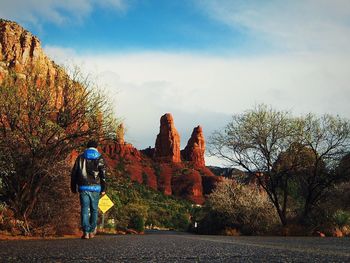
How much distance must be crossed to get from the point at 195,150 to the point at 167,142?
12.7 meters

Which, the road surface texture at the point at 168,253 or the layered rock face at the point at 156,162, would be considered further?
the layered rock face at the point at 156,162

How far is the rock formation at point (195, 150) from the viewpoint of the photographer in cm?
16982

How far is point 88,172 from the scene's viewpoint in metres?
9.45

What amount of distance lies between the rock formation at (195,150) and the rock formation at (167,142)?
511 cm

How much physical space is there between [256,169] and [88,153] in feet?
66.3

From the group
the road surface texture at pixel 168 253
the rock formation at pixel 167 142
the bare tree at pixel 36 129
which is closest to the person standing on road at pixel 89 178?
the road surface texture at pixel 168 253

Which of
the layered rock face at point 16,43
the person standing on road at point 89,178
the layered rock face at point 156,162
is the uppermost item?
the layered rock face at point 16,43

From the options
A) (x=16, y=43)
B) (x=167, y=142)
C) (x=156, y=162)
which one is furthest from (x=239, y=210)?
(x=167, y=142)

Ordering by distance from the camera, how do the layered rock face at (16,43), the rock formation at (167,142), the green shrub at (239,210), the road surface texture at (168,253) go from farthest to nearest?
the rock formation at (167,142)
the layered rock face at (16,43)
the green shrub at (239,210)
the road surface texture at (168,253)

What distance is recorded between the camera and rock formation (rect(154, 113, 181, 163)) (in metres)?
164

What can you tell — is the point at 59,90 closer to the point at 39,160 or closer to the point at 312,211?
the point at 39,160

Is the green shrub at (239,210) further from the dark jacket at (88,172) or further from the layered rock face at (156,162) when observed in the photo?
the layered rock face at (156,162)

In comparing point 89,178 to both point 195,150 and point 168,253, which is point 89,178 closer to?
point 168,253

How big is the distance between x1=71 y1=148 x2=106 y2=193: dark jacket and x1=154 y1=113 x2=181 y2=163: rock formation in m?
150
